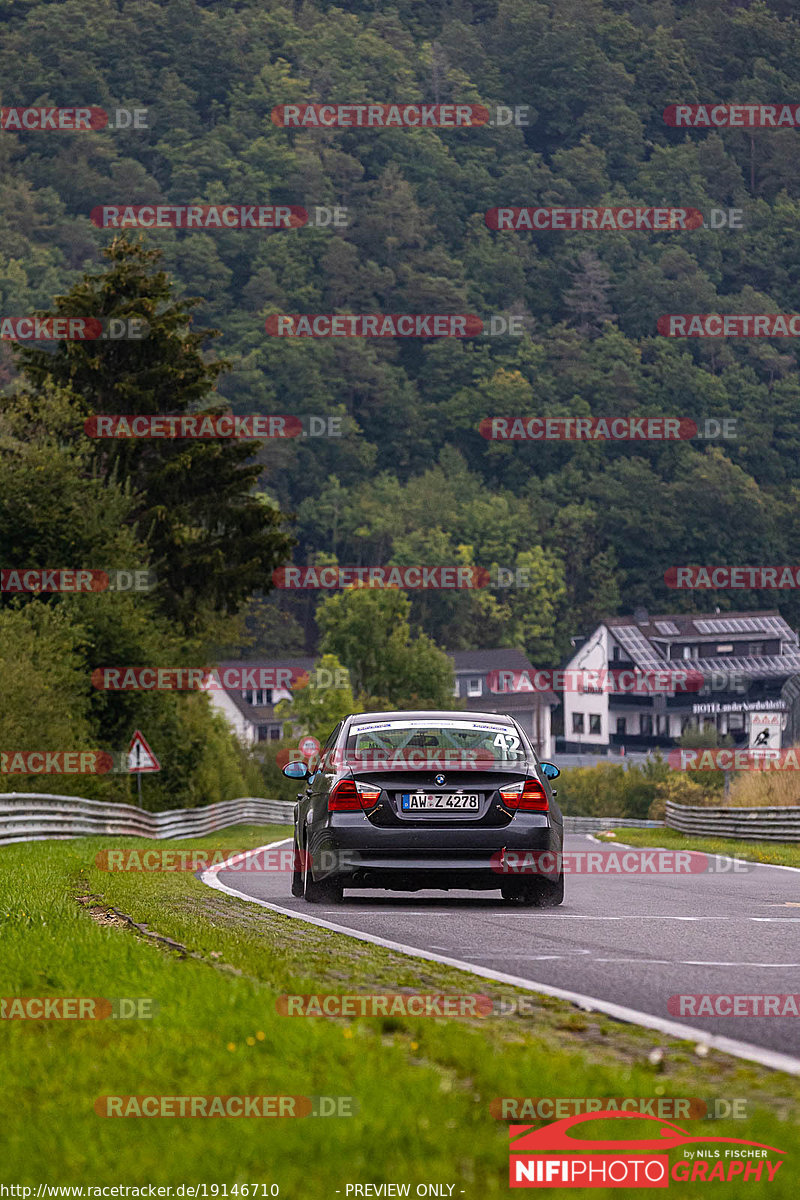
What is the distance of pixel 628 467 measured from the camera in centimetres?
16350

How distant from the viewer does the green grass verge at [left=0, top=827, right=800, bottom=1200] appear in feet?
14.6

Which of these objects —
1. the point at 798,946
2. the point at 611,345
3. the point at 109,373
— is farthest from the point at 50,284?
the point at 798,946

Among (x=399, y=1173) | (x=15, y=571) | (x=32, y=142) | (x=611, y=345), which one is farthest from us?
(x=32, y=142)

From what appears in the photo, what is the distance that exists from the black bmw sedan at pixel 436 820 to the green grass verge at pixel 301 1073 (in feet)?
10.6

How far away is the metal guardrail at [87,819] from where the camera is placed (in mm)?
24562

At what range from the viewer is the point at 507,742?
1300 centimetres

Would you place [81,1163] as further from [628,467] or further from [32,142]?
[32,142]

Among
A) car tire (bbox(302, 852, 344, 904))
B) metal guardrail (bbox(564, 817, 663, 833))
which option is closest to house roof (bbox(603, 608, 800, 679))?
metal guardrail (bbox(564, 817, 663, 833))

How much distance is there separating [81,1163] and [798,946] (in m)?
6.41

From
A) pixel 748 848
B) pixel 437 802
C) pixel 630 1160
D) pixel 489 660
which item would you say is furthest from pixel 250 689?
pixel 630 1160

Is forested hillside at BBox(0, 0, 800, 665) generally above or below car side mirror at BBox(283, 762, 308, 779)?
above

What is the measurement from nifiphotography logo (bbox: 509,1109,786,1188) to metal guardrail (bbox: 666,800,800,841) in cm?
2628

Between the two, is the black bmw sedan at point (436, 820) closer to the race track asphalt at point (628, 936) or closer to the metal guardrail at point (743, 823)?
the race track asphalt at point (628, 936)

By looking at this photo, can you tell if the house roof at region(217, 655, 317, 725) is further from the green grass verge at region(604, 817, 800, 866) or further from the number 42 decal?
the number 42 decal
